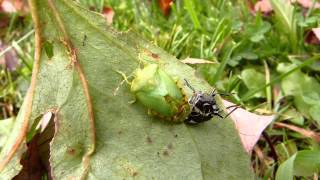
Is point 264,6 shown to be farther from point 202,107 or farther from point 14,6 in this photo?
point 14,6

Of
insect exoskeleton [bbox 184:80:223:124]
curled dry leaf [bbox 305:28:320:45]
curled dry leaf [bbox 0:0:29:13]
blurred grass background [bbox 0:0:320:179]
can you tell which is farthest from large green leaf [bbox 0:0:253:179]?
curled dry leaf [bbox 0:0:29:13]

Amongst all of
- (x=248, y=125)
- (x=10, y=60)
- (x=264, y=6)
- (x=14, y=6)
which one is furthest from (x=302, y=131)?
(x=14, y=6)

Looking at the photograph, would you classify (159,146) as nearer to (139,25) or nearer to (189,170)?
(189,170)

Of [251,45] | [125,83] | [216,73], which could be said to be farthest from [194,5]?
[125,83]

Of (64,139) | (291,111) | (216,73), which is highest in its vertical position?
(64,139)

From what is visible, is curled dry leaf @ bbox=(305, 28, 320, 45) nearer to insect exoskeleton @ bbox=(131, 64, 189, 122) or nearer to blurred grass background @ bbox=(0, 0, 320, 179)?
blurred grass background @ bbox=(0, 0, 320, 179)
